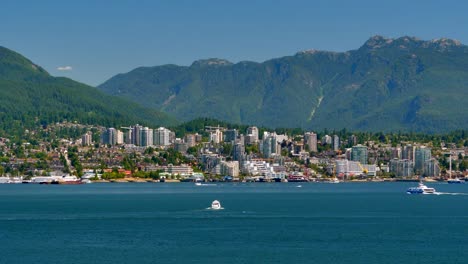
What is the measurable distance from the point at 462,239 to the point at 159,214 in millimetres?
29390

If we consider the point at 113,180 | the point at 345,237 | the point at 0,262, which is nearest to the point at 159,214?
the point at 345,237

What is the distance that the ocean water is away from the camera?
5838 centimetres

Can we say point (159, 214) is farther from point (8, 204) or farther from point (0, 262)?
point (0, 262)

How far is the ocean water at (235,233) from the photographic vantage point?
58.4m

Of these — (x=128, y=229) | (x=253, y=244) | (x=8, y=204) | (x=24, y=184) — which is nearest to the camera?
→ (x=253, y=244)

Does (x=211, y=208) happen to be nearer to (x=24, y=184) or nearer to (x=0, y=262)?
(x=0, y=262)

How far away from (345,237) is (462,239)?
6813 mm

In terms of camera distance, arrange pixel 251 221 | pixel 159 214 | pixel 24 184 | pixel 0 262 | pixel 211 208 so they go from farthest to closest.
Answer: pixel 24 184 → pixel 211 208 → pixel 159 214 → pixel 251 221 → pixel 0 262

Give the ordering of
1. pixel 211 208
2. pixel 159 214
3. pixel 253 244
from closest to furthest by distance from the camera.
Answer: pixel 253 244
pixel 159 214
pixel 211 208

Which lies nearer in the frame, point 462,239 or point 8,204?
point 462,239

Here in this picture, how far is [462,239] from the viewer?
217 feet

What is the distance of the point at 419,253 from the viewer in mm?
59438

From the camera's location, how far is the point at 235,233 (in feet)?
231

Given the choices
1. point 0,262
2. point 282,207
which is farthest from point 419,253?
point 282,207
